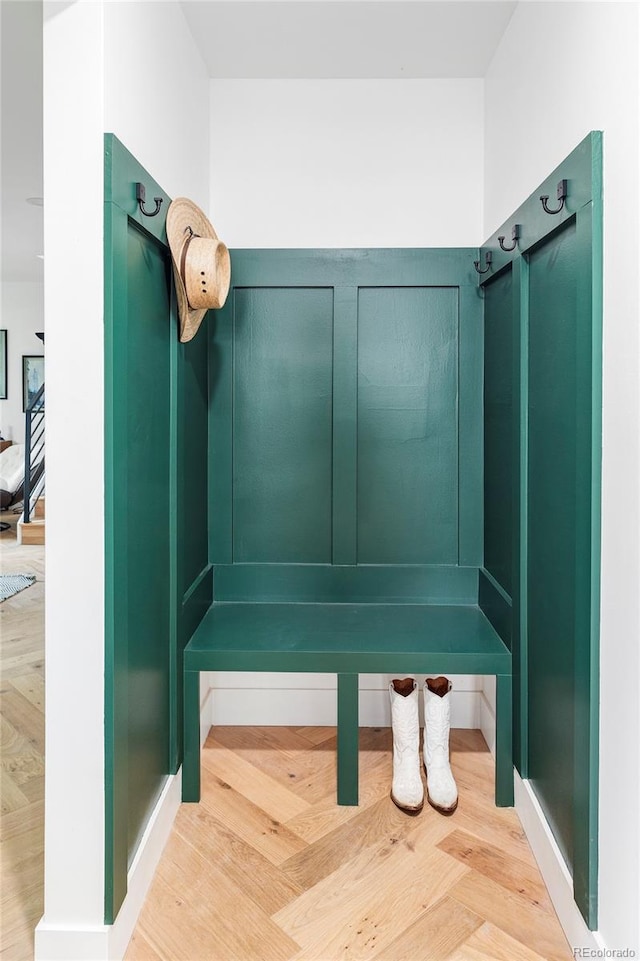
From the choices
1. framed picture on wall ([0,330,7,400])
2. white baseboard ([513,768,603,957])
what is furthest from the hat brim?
framed picture on wall ([0,330,7,400])

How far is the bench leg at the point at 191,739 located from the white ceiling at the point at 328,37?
6.92 ft

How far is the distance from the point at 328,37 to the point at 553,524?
5.82ft

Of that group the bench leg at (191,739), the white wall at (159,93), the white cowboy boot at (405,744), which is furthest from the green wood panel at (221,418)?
the white cowboy boot at (405,744)

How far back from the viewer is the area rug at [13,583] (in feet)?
13.8

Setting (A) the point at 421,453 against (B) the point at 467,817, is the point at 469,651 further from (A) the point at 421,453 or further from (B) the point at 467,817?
(A) the point at 421,453

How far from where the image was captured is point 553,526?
160 cm

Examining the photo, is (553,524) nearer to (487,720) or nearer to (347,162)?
(487,720)

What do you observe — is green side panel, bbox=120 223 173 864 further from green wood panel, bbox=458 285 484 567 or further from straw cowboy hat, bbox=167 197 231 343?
green wood panel, bbox=458 285 484 567

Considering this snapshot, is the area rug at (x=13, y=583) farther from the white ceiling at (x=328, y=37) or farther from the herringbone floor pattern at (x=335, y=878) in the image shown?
the white ceiling at (x=328, y=37)

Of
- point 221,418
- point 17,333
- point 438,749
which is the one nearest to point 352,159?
point 221,418

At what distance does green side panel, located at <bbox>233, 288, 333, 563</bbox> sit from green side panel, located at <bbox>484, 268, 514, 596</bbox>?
0.59m

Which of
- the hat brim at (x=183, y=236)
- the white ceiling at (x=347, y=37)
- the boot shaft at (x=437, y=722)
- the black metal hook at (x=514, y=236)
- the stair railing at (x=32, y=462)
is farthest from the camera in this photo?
the stair railing at (x=32, y=462)

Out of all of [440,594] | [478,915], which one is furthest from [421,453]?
[478,915]

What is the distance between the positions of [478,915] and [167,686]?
102 centimetres
